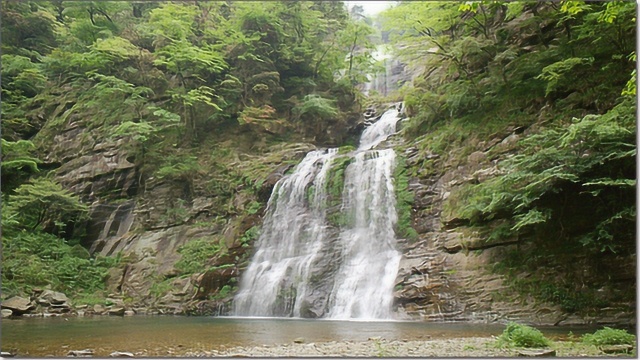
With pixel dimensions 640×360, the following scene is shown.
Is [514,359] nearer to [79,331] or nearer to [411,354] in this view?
[411,354]

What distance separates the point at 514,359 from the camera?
487 centimetres

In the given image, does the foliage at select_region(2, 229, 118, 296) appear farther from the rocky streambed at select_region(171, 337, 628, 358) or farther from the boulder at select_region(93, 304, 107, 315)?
the rocky streambed at select_region(171, 337, 628, 358)

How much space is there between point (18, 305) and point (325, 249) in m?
6.66

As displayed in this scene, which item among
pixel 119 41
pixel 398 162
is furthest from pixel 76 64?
pixel 398 162

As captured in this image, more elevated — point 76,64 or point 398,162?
point 76,64

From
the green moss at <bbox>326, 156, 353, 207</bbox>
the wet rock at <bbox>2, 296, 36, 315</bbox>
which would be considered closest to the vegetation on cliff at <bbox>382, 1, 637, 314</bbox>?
the green moss at <bbox>326, 156, 353, 207</bbox>

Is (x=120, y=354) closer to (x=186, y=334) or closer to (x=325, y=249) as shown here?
(x=186, y=334)

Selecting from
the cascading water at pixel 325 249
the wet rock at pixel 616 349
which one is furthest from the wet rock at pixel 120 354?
the cascading water at pixel 325 249

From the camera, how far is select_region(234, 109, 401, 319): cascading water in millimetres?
10359

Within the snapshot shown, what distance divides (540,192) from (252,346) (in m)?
5.51

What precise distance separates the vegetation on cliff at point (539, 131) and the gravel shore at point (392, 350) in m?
3.12

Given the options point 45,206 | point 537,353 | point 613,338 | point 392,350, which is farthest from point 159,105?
point 613,338

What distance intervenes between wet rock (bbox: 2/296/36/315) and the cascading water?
4.31m

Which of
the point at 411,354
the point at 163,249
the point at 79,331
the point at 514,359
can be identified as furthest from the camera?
the point at 163,249
